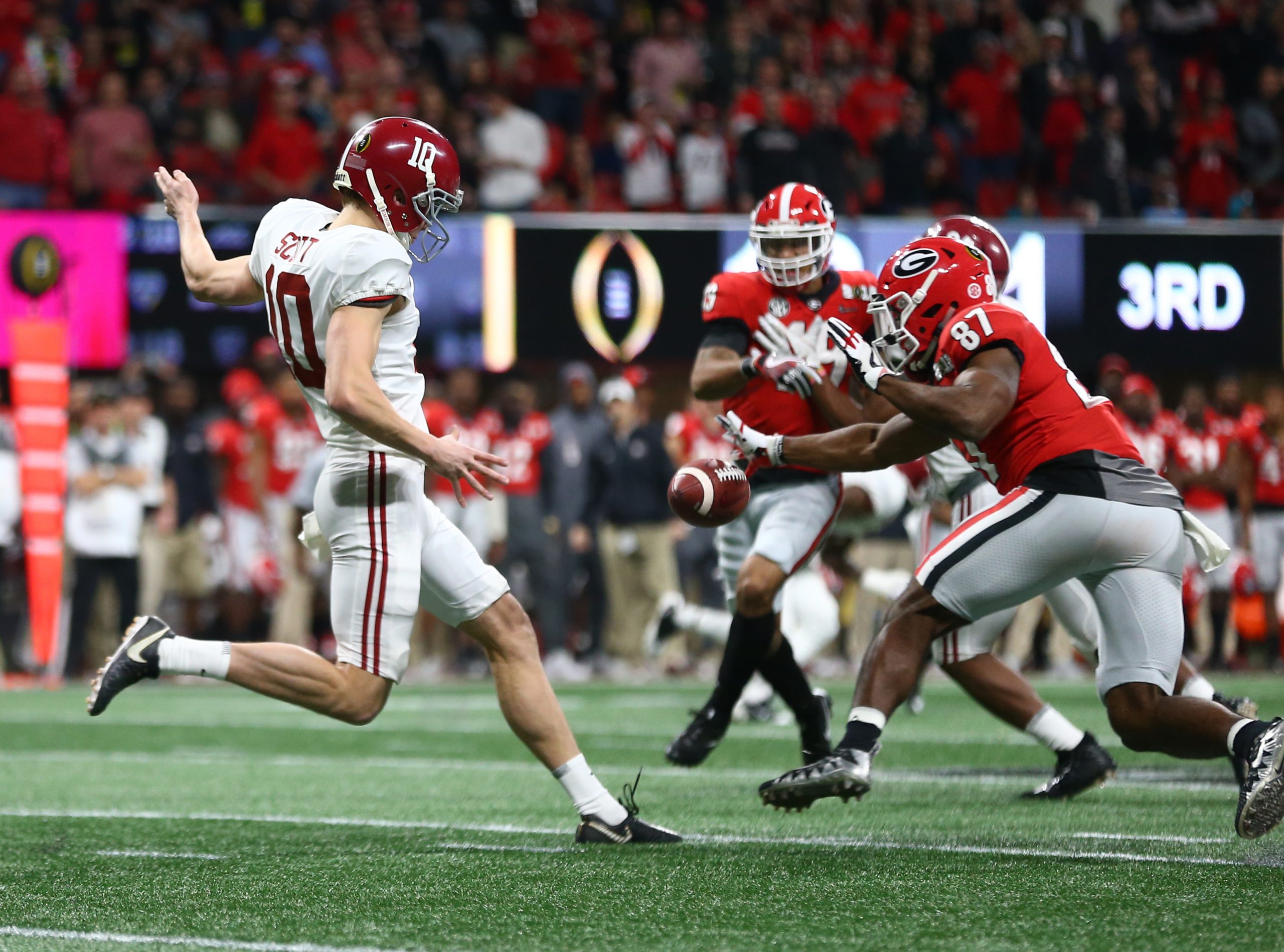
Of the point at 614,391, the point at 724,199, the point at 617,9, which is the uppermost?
the point at 617,9

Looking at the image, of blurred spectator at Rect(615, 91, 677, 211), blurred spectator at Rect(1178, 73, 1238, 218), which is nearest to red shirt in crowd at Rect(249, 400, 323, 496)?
blurred spectator at Rect(615, 91, 677, 211)

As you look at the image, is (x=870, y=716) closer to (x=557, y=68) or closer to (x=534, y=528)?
(x=534, y=528)

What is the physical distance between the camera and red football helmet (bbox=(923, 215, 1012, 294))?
5211 mm

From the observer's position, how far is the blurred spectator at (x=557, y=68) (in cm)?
1359

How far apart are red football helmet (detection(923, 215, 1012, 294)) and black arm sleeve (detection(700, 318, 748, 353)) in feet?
2.39

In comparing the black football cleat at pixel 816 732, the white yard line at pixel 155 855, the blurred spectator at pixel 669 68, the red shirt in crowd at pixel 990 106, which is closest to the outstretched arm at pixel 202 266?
the white yard line at pixel 155 855

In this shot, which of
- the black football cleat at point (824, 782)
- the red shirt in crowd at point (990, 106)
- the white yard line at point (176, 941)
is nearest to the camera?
the white yard line at point (176, 941)

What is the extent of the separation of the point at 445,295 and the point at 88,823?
24.5 ft

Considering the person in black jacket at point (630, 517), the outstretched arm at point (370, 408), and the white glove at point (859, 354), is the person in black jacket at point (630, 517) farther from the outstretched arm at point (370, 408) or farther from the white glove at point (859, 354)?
the outstretched arm at point (370, 408)

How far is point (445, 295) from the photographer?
39.2 feet

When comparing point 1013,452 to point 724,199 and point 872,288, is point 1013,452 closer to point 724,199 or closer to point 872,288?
point 872,288

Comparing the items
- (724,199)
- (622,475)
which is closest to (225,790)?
(622,475)

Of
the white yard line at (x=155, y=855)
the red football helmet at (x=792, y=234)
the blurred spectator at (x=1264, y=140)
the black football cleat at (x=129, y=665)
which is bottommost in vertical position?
the white yard line at (x=155, y=855)

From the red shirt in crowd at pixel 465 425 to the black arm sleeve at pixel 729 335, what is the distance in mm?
5562
